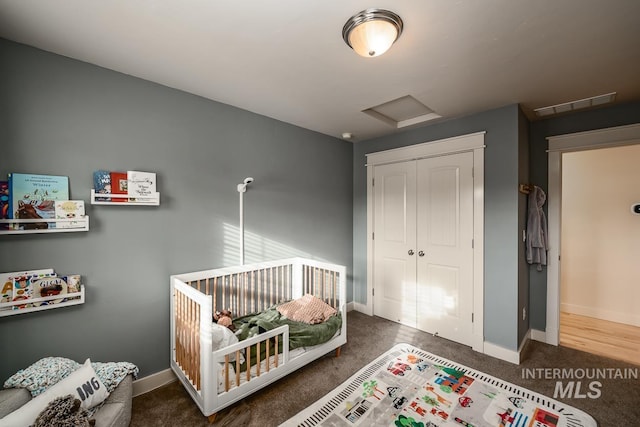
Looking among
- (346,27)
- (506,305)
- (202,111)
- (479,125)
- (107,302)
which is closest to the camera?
(346,27)

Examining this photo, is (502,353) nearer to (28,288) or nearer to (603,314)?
(603,314)

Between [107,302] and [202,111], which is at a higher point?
[202,111]

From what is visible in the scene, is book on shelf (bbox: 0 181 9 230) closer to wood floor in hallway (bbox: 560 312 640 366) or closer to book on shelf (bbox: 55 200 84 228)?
book on shelf (bbox: 55 200 84 228)

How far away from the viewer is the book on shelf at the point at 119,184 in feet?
6.24

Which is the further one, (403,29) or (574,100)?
(574,100)

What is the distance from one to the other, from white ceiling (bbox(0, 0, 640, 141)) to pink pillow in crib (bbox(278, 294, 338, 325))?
6.08 ft

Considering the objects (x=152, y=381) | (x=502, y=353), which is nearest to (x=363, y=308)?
(x=502, y=353)

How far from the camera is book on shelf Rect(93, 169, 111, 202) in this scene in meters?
1.84

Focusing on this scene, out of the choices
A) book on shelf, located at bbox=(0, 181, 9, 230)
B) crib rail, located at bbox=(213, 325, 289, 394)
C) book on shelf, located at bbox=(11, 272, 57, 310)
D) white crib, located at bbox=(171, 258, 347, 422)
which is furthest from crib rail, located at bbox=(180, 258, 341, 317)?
book on shelf, located at bbox=(0, 181, 9, 230)

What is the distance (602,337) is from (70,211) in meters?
4.91

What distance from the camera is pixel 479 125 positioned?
2.73 metres

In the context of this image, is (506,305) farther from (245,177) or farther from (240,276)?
(245,177)

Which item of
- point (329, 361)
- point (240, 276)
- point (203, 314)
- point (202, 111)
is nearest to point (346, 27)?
point (202, 111)

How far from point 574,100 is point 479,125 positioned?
0.72m
